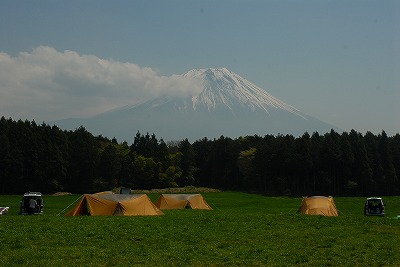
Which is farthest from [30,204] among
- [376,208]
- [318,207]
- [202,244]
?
[376,208]

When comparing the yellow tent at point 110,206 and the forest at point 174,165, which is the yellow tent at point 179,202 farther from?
the forest at point 174,165

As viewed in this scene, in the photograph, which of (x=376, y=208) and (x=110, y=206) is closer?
(x=110, y=206)

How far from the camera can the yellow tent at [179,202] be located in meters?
43.2

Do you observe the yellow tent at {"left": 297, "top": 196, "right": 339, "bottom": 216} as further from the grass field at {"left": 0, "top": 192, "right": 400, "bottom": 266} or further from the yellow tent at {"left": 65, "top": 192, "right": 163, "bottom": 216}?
the yellow tent at {"left": 65, "top": 192, "right": 163, "bottom": 216}

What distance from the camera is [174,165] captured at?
114875 millimetres

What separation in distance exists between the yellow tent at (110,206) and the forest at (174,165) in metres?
62.0

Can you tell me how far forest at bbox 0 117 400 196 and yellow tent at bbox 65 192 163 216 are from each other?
2443 inches

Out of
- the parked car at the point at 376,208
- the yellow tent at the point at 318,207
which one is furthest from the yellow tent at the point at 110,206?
the parked car at the point at 376,208

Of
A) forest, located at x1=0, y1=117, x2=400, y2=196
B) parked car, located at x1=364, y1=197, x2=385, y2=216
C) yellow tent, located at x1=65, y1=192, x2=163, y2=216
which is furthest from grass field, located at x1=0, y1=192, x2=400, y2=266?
forest, located at x1=0, y1=117, x2=400, y2=196

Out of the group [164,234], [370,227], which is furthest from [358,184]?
[164,234]

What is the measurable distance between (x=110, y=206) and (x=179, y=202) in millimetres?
12659

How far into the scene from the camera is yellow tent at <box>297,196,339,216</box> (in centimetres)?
3350

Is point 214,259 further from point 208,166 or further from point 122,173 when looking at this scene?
point 208,166

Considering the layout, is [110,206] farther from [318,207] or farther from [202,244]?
[202,244]
